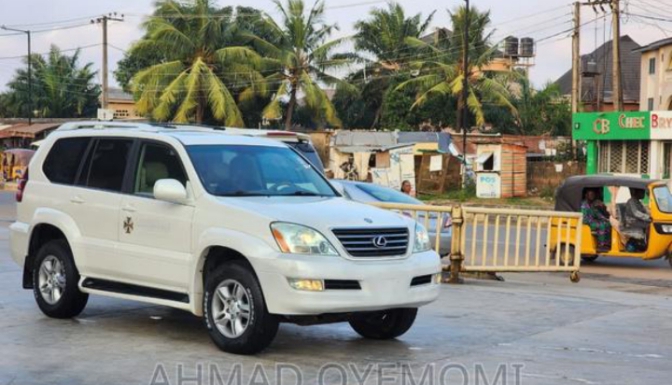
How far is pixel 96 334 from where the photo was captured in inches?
341

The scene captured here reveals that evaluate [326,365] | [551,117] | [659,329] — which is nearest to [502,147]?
[551,117]

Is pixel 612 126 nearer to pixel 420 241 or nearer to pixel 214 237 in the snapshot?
pixel 420 241

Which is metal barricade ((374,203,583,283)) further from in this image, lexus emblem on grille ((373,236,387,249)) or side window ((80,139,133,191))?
lexus emblem on grille ((373,236,387,249))

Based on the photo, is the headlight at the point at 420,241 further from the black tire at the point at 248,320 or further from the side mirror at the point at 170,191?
the side mirror at the point at 170,191

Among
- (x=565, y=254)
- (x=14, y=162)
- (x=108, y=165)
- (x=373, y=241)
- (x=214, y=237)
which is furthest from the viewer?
(x=14, y=162)

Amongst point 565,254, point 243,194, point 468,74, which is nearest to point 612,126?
point 468,74

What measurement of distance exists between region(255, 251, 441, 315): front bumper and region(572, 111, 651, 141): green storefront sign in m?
31.4

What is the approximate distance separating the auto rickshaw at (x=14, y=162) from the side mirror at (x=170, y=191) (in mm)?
38688

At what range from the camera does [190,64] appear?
5547 cm

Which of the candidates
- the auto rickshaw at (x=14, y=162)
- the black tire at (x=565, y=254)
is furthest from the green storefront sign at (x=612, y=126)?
the auto rickshaw at (x=14, y=162)

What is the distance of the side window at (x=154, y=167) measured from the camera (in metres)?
8.69

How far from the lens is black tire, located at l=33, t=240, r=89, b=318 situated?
9203 mm

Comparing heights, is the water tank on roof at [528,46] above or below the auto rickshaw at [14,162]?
above

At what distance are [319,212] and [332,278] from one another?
61 cm
